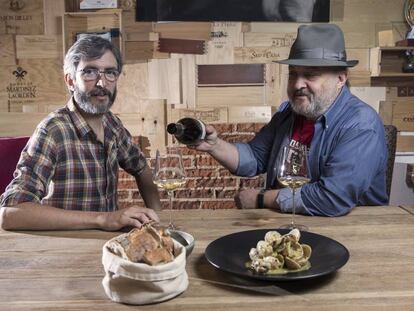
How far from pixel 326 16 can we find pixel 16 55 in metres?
1.95

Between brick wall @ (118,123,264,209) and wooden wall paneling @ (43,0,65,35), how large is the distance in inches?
38.8

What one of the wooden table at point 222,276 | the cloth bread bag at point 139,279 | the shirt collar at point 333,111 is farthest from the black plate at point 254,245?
the shirt collar at point 333,111

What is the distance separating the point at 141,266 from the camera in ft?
2.96

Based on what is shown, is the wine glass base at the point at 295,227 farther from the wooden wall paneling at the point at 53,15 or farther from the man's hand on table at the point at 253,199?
the wooden wall paneling at the point at 53,15

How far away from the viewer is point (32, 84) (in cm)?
311

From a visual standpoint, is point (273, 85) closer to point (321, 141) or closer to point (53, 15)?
point (321, 141)

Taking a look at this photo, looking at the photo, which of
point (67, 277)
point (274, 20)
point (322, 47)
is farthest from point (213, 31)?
point (67, 277)

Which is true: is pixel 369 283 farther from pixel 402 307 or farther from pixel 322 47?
pixel 322 47

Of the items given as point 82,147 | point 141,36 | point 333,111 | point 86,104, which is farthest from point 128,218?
point 141,36

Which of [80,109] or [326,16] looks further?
[326,16]

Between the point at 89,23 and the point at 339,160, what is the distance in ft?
6.32

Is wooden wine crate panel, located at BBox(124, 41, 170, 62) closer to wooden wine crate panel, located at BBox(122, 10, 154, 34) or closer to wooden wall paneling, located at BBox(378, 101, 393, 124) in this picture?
wooden wine crate panel, located at BBox(122, 10, 154, 34)

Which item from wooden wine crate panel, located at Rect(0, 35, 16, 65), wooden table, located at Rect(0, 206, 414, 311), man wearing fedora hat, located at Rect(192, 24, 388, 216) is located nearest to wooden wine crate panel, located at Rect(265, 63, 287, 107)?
man wearing fedora hat, located at Rect(192, 24, 388, 216)

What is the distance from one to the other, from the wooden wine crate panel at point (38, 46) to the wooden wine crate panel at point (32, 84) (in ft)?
0.12
